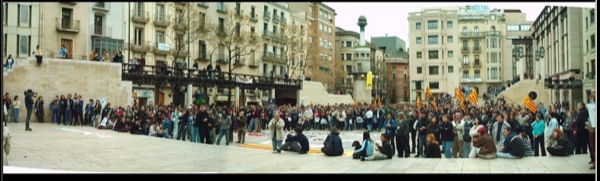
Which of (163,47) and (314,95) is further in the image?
(314,95)

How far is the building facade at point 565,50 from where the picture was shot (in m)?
42.7

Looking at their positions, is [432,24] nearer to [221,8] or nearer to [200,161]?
[221,8]

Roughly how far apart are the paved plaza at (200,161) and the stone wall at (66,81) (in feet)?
25.2

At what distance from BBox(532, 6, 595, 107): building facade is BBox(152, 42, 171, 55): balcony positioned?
29829 mm

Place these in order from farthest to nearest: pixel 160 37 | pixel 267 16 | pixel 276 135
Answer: pixel 267 16 → pixel 160 37 → pixel 276 135

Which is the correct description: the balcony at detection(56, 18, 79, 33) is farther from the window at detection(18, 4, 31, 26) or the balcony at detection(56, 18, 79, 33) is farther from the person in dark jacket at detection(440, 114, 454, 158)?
the person in dark jacket at detection(440, 114, 454, 158)

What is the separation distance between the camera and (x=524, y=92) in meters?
47.7

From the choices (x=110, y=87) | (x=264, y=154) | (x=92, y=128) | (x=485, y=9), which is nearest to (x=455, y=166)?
(x=264, y=154)

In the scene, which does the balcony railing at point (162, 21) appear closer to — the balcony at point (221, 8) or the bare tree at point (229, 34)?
the bare tree at point (229, 34)

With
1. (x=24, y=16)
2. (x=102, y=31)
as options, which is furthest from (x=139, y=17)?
(x=24, y=16)

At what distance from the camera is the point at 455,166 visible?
1166 centimetres

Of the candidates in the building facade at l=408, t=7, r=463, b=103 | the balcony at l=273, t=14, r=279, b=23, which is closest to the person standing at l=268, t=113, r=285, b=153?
the balcony at l=273, t=14, r=279, b=23

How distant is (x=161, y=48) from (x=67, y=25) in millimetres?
9037

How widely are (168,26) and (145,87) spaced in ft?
17.8
